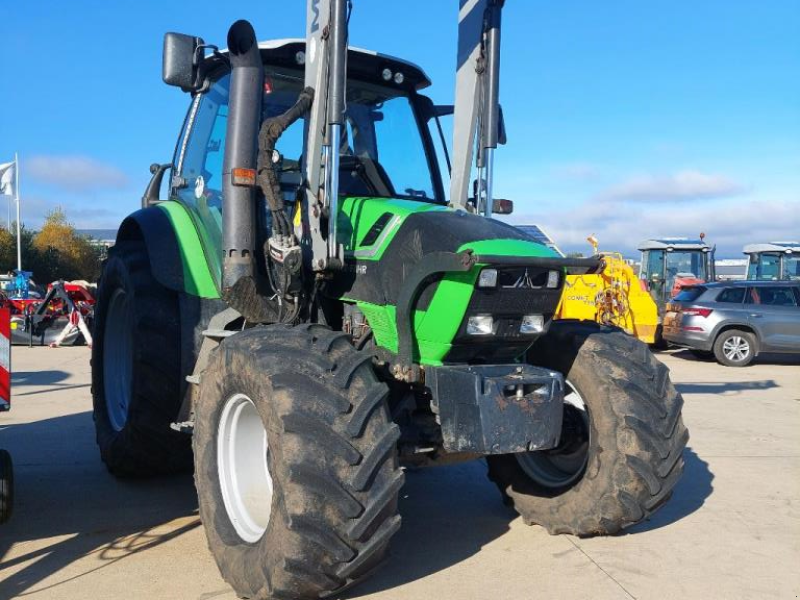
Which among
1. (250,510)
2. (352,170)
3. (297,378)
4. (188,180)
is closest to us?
(297,378)

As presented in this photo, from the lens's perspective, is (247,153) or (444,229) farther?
(247,153)

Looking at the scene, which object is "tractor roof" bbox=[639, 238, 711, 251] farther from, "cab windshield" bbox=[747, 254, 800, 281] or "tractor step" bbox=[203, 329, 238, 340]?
"tractor step" bbox=[203, 329, 238, 340]

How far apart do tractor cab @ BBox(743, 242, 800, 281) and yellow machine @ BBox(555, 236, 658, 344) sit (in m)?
6.93

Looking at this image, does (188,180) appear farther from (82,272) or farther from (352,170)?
(82,272)

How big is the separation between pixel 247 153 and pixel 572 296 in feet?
36.7

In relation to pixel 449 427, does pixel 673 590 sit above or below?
below

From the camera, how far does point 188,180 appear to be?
205 inches

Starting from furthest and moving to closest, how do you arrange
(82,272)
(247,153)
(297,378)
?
(82,272)
(247,153)
(297,378)

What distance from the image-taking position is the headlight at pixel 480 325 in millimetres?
3477

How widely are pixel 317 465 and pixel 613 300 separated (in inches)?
490

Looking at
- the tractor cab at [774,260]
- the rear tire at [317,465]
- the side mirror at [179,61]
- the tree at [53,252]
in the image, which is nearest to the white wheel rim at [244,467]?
the rear tire at [317,465]

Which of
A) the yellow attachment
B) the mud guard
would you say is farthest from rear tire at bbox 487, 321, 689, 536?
the yellow attachment

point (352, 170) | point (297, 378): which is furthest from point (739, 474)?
point (297, 378)

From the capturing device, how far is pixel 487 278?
Answer: 3.36 meters
